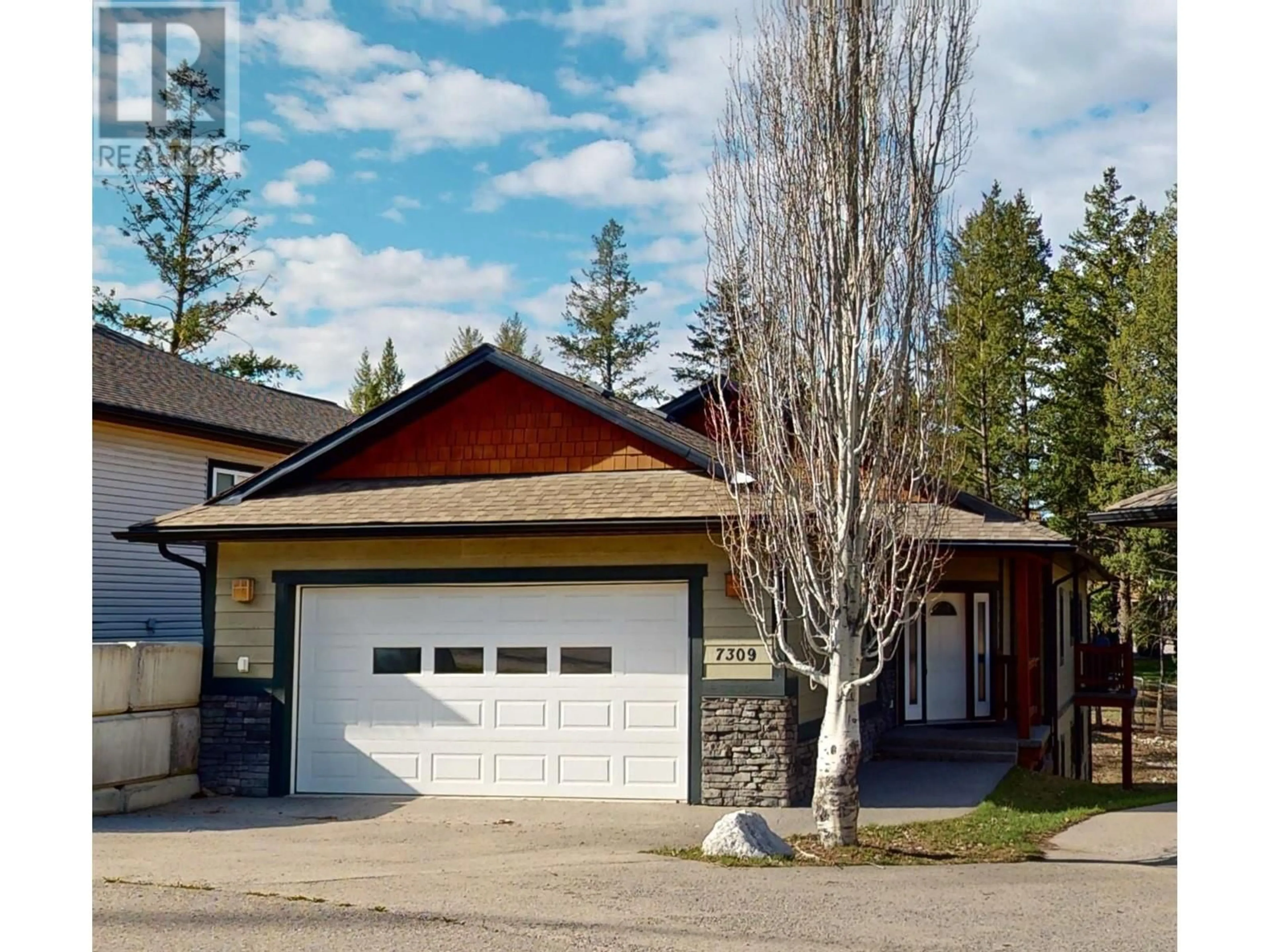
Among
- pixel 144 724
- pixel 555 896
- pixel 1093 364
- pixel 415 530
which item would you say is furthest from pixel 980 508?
pixel 1093 364

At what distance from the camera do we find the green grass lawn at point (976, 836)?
934 cm

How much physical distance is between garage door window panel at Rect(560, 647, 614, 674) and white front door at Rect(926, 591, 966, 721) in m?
7.31

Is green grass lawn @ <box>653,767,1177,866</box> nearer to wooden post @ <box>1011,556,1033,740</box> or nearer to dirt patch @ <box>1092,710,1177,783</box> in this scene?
wooden post @ <box>1011,556,1033,740</box>

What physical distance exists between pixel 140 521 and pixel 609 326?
28873 millimetres

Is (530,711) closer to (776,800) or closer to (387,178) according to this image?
(776,800)

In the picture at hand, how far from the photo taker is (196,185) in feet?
112

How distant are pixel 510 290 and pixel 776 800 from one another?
117 feet

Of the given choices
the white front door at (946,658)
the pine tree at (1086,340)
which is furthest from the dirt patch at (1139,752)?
the pine tree at (1086,340)

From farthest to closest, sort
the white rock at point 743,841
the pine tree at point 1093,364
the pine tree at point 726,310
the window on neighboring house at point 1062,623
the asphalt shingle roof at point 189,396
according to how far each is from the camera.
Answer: the pine tree at point 1093,364, the window on neighboring house at point 1062,623, the asphalt shingle roof at point 189,396, the pine tree at point 726,310, the white rock at point 743,841

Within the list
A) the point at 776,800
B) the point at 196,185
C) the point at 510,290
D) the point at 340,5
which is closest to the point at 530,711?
the point at 776,800

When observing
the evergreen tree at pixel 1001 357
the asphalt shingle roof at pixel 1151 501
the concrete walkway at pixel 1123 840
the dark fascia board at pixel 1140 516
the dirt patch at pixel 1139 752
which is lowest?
the dirt patch at pixel 1139 752

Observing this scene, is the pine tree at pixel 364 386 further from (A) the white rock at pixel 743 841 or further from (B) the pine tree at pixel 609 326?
(A) the white rock at pixel 743 841

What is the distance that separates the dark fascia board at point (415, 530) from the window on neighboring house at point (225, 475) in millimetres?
5347
